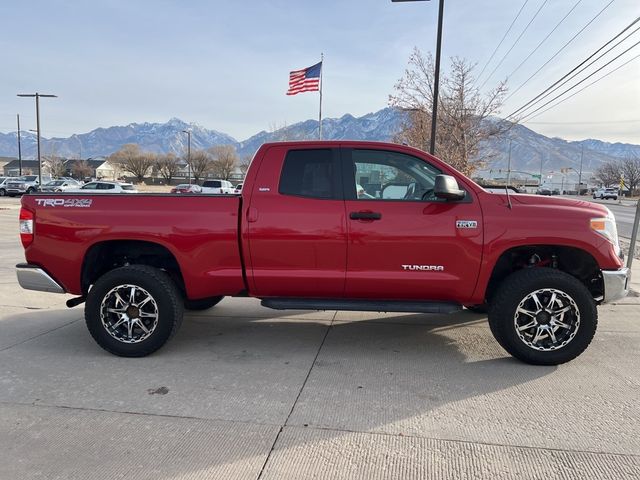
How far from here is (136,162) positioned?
8712 centimetres

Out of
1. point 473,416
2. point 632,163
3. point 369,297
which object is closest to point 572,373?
point 473,416

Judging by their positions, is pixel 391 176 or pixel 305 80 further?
pixel 305 80

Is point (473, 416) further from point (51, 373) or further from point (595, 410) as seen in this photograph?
point (51, 373)

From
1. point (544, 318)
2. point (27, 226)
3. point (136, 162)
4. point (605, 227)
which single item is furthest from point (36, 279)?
point (136, 162)

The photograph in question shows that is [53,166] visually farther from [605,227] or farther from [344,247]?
[605,227]

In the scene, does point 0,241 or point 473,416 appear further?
point 0,241

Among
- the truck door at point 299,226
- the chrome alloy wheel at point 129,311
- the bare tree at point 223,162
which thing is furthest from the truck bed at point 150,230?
the bare tree at point 223,162

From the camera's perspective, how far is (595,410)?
3463 millimetres

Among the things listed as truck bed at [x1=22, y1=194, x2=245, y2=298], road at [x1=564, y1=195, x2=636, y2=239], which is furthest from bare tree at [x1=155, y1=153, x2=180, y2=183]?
truck bed at [x1=22, y1=194, x2=245, y2=298]

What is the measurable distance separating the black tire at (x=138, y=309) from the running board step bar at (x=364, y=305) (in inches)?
35.2

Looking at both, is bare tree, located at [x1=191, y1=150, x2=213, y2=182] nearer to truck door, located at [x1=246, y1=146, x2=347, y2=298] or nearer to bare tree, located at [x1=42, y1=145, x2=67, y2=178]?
bare tree, located at [x1=42, y1=145, x2=67, y2=178]

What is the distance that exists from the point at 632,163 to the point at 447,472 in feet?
353

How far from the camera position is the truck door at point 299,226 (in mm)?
4246

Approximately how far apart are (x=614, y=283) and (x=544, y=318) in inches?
26.4
